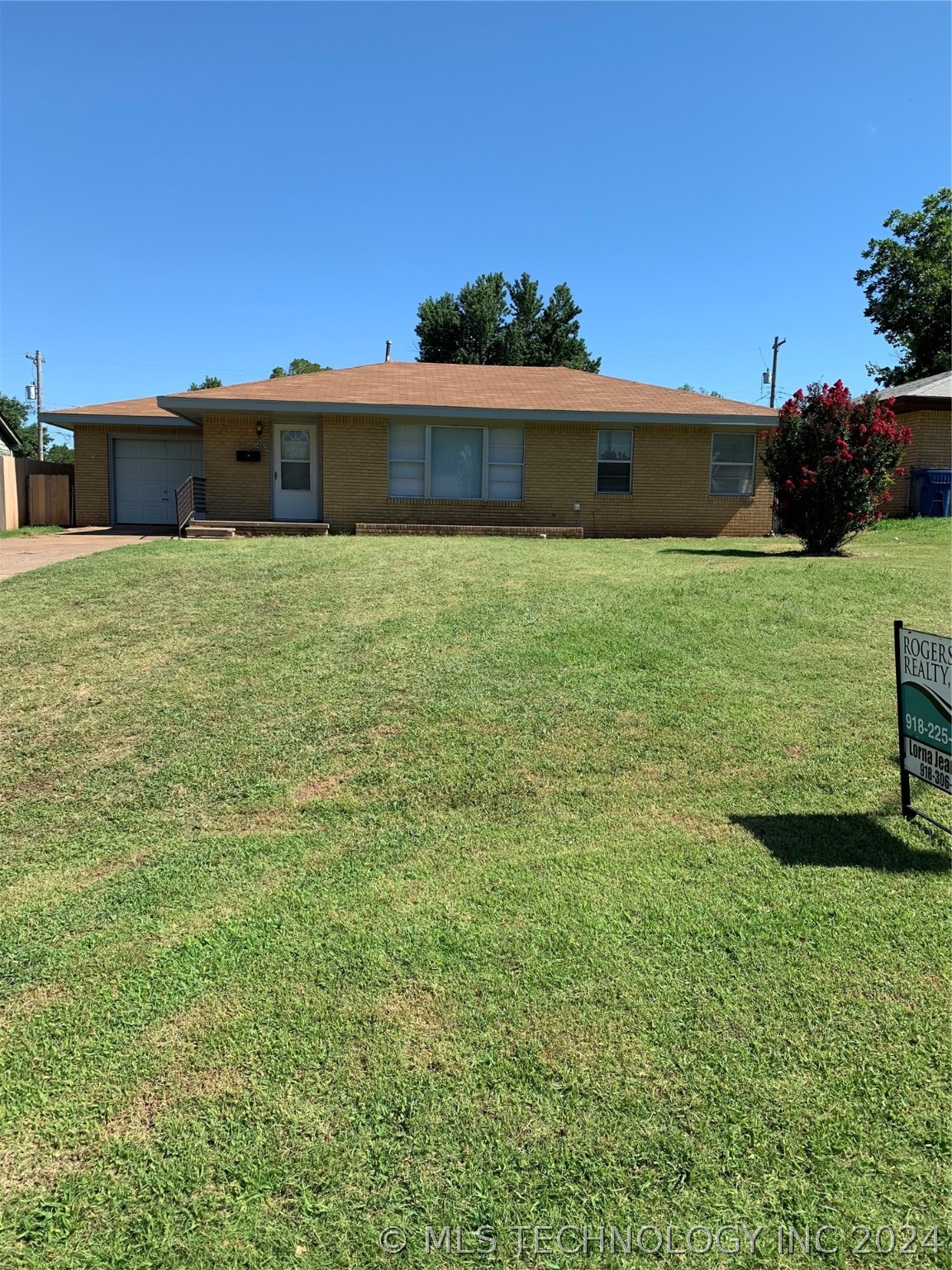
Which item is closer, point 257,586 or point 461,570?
point 257,586

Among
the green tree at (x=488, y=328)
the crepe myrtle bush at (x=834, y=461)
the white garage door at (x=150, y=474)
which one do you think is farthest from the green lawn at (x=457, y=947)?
the green tree at (x=488, y=328)

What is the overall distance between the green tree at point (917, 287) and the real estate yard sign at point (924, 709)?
4208 centimetres

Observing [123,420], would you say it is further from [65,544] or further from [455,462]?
[455,462]

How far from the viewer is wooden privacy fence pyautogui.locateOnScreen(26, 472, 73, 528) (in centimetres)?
1931

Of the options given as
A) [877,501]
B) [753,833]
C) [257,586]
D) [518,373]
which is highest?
[518,373]

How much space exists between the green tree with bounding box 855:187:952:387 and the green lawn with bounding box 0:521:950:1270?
4080cm

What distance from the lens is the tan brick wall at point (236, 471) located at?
17.2 meters

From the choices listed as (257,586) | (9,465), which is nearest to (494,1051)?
(257,586)

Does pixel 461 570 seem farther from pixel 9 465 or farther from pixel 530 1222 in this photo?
pixel 9 465

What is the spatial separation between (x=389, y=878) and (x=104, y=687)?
3.40 metres

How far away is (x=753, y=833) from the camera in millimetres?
4066

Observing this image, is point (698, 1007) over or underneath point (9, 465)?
underneath

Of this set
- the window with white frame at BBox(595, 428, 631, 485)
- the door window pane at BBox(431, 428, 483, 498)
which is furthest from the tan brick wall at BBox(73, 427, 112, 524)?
the window with white frame at BBox(595, 428, 631, 485)

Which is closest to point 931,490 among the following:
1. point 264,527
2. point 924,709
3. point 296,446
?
point 296,446
